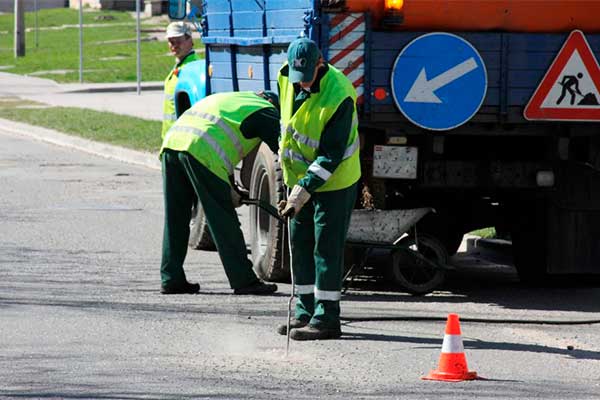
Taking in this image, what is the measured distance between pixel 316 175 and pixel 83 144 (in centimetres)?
1368

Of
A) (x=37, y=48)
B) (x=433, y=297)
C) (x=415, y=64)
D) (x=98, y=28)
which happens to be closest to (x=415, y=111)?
(x=415, y=64)

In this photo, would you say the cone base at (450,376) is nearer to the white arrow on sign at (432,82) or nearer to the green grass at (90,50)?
the white arrow on sign at (432,82)

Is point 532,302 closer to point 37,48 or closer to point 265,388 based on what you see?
point 265,388

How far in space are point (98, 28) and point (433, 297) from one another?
169ft

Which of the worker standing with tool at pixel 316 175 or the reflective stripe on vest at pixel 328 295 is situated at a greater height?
the worker standing with tool at pixel 316 175

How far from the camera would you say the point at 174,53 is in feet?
45.7

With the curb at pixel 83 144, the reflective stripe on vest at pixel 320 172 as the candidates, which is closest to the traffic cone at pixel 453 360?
the reflective stripe on vest at pixel 320 172

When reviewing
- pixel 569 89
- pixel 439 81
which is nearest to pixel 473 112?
pixel 439 81

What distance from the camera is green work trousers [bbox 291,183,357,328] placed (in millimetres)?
8805

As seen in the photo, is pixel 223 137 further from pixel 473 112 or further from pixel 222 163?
pixel 473 112

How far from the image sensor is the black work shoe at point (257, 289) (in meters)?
10.4

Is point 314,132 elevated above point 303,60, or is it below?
below

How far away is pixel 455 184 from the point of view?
10469 millimetres

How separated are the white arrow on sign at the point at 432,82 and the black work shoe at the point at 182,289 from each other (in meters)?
1.97
